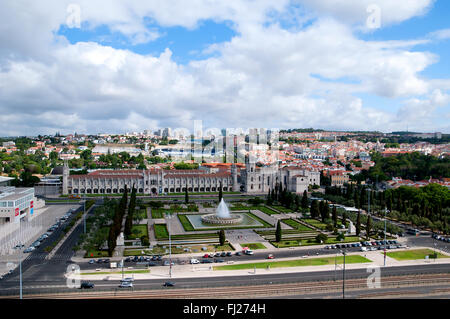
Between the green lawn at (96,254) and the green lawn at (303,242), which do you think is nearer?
the green lawn at (96,254)

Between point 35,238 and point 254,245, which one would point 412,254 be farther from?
point 35,238

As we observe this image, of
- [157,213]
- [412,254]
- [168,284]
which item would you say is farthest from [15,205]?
[412,254]

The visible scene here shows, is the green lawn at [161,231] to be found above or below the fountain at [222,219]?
below

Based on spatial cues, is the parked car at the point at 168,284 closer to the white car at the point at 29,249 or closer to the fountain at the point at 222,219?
the white car at the point at 29,249

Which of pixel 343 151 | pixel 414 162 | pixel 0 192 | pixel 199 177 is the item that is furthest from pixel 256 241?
pixel 343 151

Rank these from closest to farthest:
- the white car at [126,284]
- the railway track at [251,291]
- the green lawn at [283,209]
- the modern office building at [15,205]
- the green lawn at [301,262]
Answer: the railway track at [251,291]
the white car at [126,284]
the green lawn at [301,262]
the modern office building at [15,205]
the green lawn at [283,209]

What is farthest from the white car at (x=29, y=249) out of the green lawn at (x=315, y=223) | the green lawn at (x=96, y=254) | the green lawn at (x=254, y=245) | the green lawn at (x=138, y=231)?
the green lawn at (x=315, y=223)

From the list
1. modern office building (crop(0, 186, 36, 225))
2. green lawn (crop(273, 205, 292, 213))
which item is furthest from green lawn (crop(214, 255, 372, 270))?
modern office building (crop(0, 186, 36, 225))
